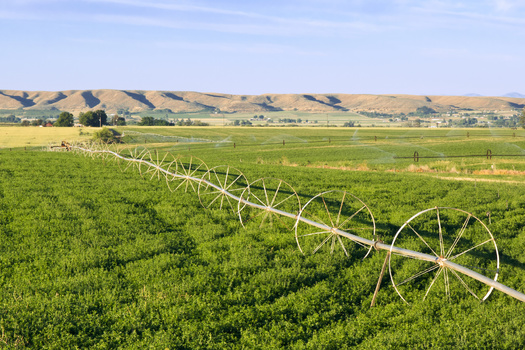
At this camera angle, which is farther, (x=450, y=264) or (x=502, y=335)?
(x=450, y=264)

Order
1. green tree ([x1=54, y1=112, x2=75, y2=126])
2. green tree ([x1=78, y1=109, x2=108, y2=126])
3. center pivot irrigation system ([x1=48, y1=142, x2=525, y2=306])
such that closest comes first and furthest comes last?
center pivot irrigation system ([x1=48, y1=142, x2=525, y2=306]) < green tree ([x1=78, y1=109, x2=108, y2=126]) < green tree ([x1=54, y1=112, x2=75, y2=126])

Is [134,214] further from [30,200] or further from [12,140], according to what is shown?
[12,140]

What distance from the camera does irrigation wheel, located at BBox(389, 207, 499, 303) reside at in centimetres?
686

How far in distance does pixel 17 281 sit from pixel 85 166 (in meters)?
15.0

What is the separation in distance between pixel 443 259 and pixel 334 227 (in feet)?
7.50

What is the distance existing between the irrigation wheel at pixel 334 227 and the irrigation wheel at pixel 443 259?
787mm

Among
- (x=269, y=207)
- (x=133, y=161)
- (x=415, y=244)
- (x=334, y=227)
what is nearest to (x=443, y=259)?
(x=334, y=227)

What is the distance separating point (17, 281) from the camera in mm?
7090

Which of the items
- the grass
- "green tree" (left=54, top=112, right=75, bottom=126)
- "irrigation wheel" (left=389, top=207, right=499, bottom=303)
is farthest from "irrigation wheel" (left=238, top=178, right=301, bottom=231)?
"green tree" (left=54, top=112, right=75, bottom=126)

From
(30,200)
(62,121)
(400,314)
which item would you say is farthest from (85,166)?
(62,121)

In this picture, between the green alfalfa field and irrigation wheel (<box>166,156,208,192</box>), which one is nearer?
the green alfalfa field

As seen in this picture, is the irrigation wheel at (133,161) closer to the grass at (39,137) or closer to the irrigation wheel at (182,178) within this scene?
the irrigation wheel at (182,178)

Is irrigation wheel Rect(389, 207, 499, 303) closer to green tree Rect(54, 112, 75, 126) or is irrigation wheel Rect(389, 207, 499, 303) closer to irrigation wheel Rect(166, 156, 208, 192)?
irrigation wheel Rect(166, 156, 208, 192)

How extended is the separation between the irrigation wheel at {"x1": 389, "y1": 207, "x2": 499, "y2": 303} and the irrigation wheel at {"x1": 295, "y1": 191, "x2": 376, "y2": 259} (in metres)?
0.79
